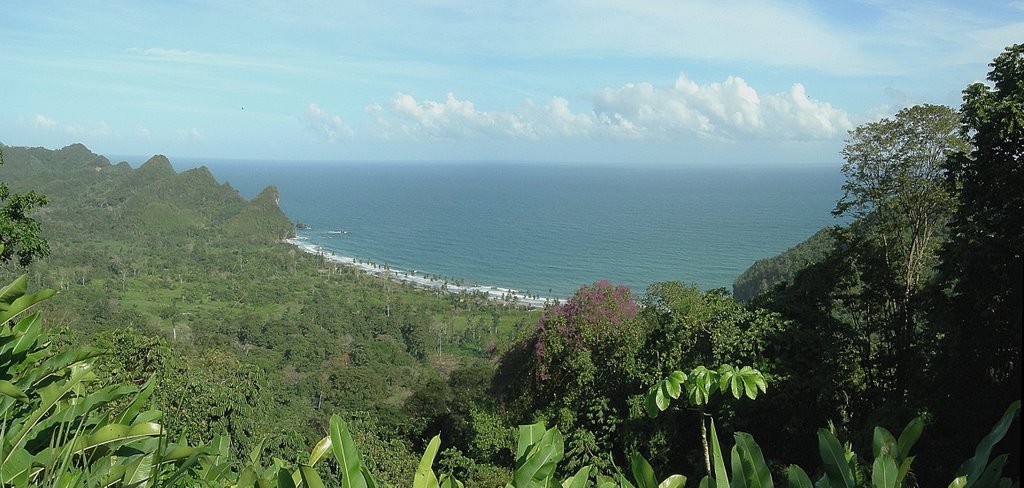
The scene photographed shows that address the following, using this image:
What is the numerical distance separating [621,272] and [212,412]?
38.8 metres

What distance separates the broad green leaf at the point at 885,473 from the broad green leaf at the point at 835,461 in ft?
0.42

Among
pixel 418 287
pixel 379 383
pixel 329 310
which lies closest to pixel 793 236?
pixel 418 287

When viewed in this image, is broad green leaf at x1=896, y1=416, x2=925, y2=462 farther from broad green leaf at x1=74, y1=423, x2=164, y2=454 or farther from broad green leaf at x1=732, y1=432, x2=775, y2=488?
broad green leaf at x1=74, y1=423, x2=164, y2=454

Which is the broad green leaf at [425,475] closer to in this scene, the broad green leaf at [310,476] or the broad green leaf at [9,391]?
the broad green leaf at [310,476]

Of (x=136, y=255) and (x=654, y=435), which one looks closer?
(x=654, y=435)

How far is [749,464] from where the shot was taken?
4.64 feet

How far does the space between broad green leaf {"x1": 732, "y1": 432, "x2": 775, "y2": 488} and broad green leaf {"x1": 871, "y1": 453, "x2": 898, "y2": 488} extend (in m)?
0.20

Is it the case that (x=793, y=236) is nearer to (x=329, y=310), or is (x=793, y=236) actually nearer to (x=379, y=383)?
(x=329, y=310)

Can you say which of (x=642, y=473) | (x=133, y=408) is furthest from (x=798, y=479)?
(x=133, y=408)

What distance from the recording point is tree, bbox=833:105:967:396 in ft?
24.2

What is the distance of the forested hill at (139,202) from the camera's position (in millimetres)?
67562

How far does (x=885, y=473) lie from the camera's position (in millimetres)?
1302

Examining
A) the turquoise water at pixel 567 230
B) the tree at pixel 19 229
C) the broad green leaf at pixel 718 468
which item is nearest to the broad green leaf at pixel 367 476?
the broad green leaf at pixel 718 468

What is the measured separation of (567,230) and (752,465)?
6826 centimetres
